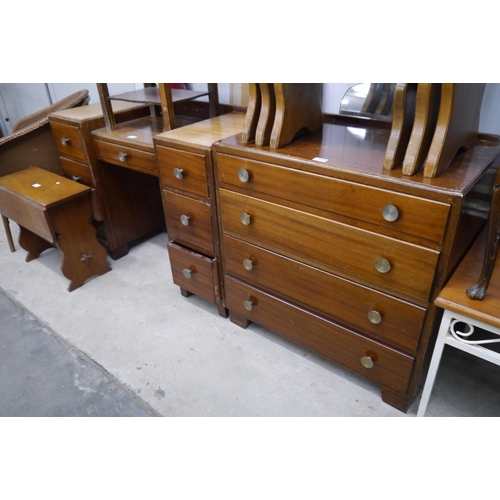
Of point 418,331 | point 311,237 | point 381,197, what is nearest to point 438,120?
point 381,197

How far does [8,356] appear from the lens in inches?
69.9

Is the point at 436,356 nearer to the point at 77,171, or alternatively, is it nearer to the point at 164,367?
the point at 164,367

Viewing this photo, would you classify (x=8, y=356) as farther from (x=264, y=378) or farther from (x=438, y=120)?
(x=438, y=120)

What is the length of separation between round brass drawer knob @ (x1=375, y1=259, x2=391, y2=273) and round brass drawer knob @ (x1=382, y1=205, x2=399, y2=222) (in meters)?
0.13

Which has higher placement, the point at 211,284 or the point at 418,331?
the point at 418,331

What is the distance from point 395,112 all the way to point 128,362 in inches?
56.2

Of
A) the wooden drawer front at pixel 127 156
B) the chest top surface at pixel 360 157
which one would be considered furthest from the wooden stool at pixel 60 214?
the chest top surface at pixel 360 157

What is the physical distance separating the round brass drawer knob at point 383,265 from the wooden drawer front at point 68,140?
1.70m

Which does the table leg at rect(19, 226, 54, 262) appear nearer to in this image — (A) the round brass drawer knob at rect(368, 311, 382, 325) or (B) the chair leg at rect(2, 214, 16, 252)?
(B) the chair leg at rect(2, 214, 16, 252)

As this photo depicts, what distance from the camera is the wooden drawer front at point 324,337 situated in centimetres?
135

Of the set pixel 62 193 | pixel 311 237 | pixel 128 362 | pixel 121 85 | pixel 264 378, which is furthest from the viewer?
pixel 121 85

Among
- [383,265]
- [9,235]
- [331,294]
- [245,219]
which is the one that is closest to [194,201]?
[245,219]

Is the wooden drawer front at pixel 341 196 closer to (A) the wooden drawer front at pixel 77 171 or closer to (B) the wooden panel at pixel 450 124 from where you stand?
(B) the wooden panel at pixel 450 124

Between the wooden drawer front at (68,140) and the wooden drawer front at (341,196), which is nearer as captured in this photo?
the wooden drawer front at (341,196)
